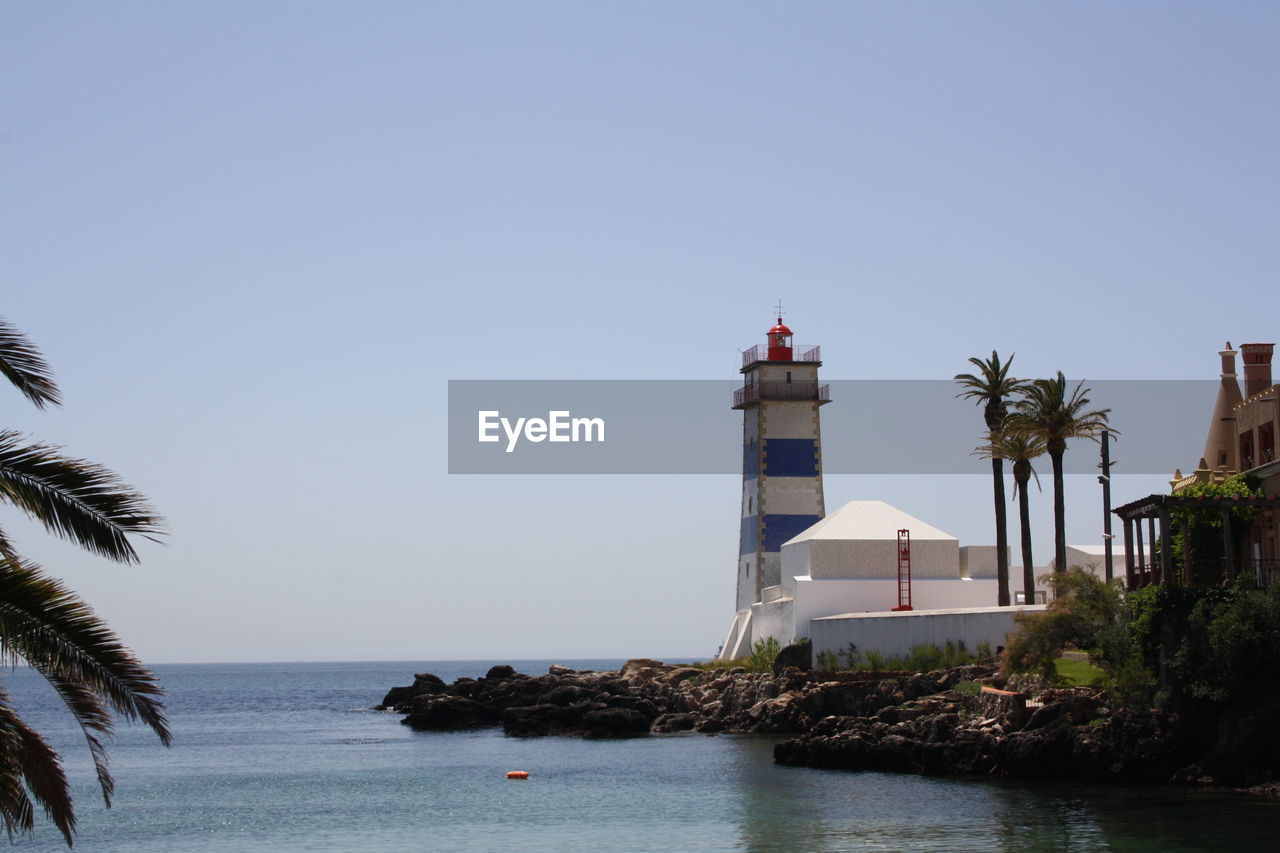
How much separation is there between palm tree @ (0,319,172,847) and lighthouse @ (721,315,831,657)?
142ft

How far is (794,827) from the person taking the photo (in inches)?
1075

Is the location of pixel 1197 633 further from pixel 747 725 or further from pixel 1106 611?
pixel 747 725

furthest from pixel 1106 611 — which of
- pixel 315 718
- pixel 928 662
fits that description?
pixel 315 718

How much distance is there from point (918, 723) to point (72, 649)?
87.5 ft

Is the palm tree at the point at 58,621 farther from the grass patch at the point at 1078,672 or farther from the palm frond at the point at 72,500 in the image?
the grass patch at the point at 1078,672

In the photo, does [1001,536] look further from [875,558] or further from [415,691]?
[415,691]

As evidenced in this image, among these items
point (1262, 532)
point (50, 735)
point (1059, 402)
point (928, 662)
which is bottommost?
point (50, 735)

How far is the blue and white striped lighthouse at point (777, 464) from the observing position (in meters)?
55.8

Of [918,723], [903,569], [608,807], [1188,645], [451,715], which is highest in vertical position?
[903,569]

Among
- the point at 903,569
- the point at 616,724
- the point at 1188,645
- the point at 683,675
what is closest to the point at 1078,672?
the point at 1188,645

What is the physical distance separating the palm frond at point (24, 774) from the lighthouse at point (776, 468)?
43234 mm

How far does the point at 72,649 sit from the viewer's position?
1273 centimetres

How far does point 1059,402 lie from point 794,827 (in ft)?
68.9

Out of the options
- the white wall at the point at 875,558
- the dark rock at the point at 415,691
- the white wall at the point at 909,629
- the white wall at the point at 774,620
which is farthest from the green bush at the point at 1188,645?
→ the dark rock at the point at 415,691
